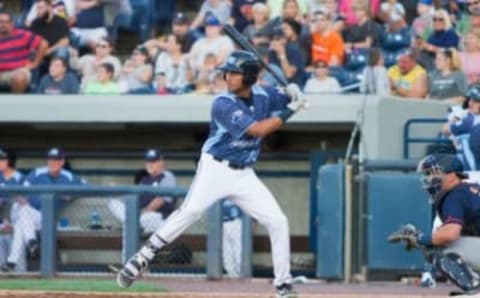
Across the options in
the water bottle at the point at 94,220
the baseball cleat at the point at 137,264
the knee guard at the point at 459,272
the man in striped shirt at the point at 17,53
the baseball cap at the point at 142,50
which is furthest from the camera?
the man in striped shirt at the point at 17,53

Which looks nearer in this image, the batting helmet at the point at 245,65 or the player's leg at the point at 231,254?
the batting helmet at the point at 245,65

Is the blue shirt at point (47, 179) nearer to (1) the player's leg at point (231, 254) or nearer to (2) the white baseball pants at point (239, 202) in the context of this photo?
(1) the player's leg at point (231, 254)

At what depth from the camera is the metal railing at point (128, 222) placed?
15289 millimetres

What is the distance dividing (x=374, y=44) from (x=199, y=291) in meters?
4.18

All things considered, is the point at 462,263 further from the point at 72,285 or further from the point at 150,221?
the point at 150,221

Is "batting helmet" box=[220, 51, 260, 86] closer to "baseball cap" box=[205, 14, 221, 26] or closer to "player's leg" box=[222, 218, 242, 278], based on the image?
"player's leg" box=[222, 218, 242, 278]

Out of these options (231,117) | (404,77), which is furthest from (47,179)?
(231,117)

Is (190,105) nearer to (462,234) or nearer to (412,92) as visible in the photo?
(412,92)

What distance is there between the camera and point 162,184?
1606 cm

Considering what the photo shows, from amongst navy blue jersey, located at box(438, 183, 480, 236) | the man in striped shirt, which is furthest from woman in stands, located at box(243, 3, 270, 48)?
navy blue jersey, located at box(438, 183, 480, 236)

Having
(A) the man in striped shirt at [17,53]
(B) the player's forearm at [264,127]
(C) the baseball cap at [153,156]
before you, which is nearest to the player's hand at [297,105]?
(B) the player's forearm at [264,127]

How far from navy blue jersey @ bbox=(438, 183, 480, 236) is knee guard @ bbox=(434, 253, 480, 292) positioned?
260mm

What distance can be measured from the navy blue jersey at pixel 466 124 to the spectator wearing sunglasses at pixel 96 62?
4296 mm

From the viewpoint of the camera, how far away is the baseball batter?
37.8ft
